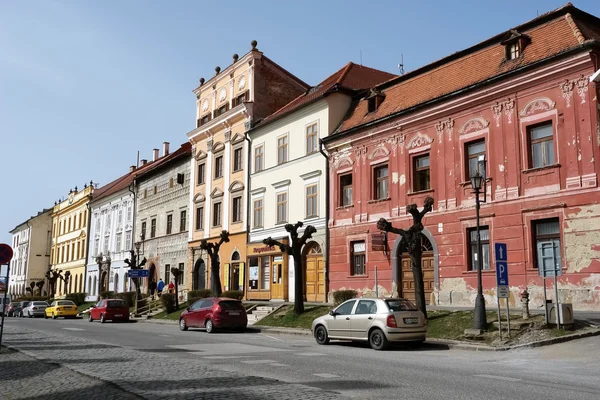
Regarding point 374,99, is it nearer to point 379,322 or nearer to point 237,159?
point 237,159

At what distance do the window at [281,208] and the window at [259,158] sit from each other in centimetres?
298

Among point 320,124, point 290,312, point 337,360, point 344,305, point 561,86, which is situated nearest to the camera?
point 337,360

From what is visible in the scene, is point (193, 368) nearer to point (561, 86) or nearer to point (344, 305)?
point (344, 305)

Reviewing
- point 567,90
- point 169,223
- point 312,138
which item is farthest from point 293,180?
point 169,223

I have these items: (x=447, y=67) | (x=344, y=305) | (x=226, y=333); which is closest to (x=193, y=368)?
(x=344, y=305)

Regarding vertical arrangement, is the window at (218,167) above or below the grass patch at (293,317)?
above

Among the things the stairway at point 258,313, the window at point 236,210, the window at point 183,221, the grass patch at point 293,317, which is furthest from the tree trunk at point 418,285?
the window at point 183,221

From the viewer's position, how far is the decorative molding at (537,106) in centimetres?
2122

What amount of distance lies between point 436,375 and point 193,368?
4.58m

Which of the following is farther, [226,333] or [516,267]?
[226,333]

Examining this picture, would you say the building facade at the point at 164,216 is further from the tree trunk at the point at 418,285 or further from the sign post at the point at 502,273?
the sign post at the point at 502,273

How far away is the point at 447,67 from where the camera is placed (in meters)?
26.5

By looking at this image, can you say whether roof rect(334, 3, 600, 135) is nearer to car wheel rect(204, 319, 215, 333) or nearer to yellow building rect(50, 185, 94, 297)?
car wheel rect(204, 319, 215, 333)

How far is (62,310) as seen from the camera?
137ft
